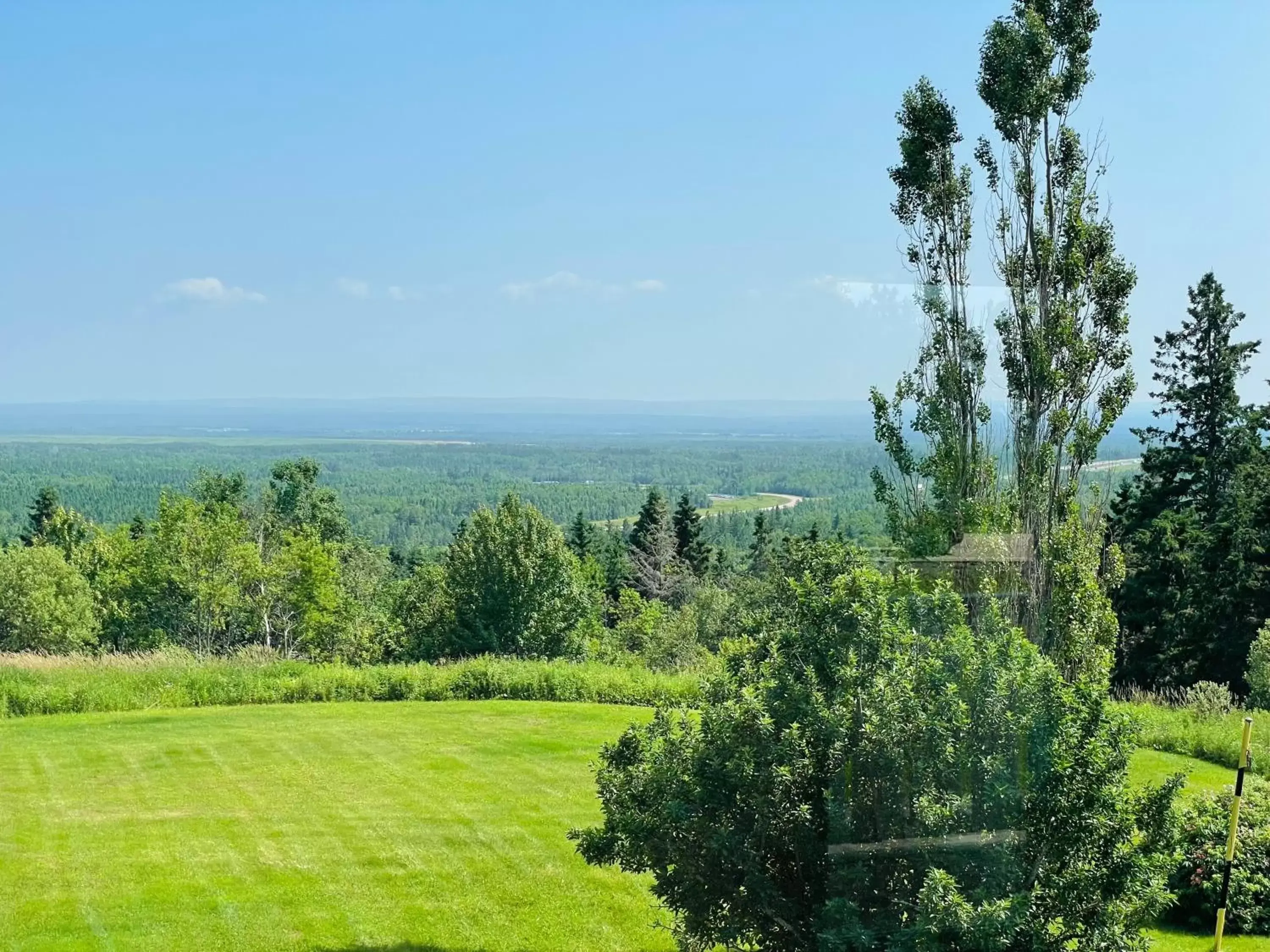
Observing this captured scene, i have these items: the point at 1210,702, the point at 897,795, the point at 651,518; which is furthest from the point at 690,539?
the point at 897,795

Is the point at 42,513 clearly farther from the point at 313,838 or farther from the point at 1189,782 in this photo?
the point at 1189,782

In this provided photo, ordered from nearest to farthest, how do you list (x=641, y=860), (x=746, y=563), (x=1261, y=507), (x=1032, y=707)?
(x=1032, y=707) < (x=641, y=860) < (x=1261, y=507) < (x=746, y=563)

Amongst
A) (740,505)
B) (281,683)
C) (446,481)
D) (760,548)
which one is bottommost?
(740,505)

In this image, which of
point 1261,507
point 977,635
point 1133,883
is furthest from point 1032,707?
point 1261,507

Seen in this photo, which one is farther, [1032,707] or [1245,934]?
[1245,934]

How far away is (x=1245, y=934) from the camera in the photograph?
780 cm

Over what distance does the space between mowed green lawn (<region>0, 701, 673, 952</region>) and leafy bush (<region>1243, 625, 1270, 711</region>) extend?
1054 centimetres

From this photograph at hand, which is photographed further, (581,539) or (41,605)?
(581,539)

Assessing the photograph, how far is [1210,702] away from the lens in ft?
51.5

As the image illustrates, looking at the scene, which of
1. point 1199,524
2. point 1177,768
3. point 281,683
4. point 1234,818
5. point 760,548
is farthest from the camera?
point 760,548

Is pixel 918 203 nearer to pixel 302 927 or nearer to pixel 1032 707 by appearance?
pixel 1032 707

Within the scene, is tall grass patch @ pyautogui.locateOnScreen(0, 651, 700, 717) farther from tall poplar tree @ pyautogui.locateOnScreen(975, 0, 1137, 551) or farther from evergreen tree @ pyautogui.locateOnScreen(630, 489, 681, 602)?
evergreen tree @ pyautogui.locateOnScreen(630, 489, 681, 602)

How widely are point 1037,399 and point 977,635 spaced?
4.28 metres

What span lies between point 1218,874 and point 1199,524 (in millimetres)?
20761
